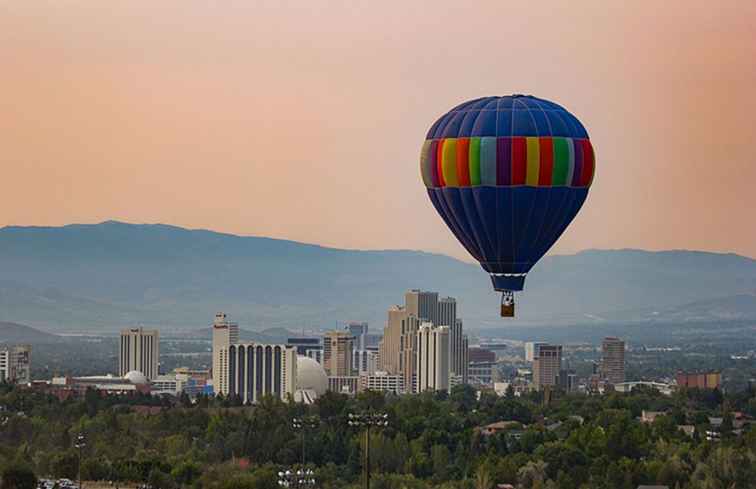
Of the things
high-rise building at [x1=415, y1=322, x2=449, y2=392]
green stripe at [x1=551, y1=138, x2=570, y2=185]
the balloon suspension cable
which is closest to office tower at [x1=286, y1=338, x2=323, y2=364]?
high-rise building at [x1=415, y1=322, x2=449, y2=392]

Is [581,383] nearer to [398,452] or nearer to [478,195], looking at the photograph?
[398,452]

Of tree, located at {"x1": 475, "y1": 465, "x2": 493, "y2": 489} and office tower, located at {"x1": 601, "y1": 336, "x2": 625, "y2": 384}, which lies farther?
office tower, located at {"x1": 601, "y1": 336, "x2": 625, "y2": 384}

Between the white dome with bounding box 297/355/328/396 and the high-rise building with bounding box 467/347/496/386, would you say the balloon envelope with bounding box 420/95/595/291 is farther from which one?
the high-rise building with bounding box 467/347/496/386

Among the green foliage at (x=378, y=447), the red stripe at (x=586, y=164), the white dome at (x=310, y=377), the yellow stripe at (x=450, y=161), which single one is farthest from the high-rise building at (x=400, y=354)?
the yellow stripe at (x=450, y=161)

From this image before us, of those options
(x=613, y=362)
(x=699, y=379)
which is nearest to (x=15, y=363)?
(x=613, y=362)

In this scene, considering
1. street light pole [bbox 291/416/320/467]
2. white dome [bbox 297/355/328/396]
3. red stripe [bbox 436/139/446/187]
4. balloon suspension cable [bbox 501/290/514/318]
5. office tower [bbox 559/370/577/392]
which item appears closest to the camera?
balloon suspension cable [bbox 501/290/514/318]

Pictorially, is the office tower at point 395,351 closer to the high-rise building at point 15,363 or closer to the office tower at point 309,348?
the office tower at point 309,348

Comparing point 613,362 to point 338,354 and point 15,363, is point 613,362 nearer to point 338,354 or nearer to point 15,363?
point 338,354

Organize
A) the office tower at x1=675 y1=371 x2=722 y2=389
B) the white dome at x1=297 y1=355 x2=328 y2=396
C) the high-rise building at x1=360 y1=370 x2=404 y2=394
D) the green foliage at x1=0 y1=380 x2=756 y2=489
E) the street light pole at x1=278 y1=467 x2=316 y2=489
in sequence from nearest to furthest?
the street light pole at x1=278 y1=467 x2=316 y2=489 < the green foliage at x1=0 y1=380 x2=756 y2=489 < the office tower at x1=675 y1=371 x2=722 y2=389 < the white dome at x1=297 y1=355 x2=328 y2=396 < the high-rise building at x1=360 y1=370 x2=404 y2=394
